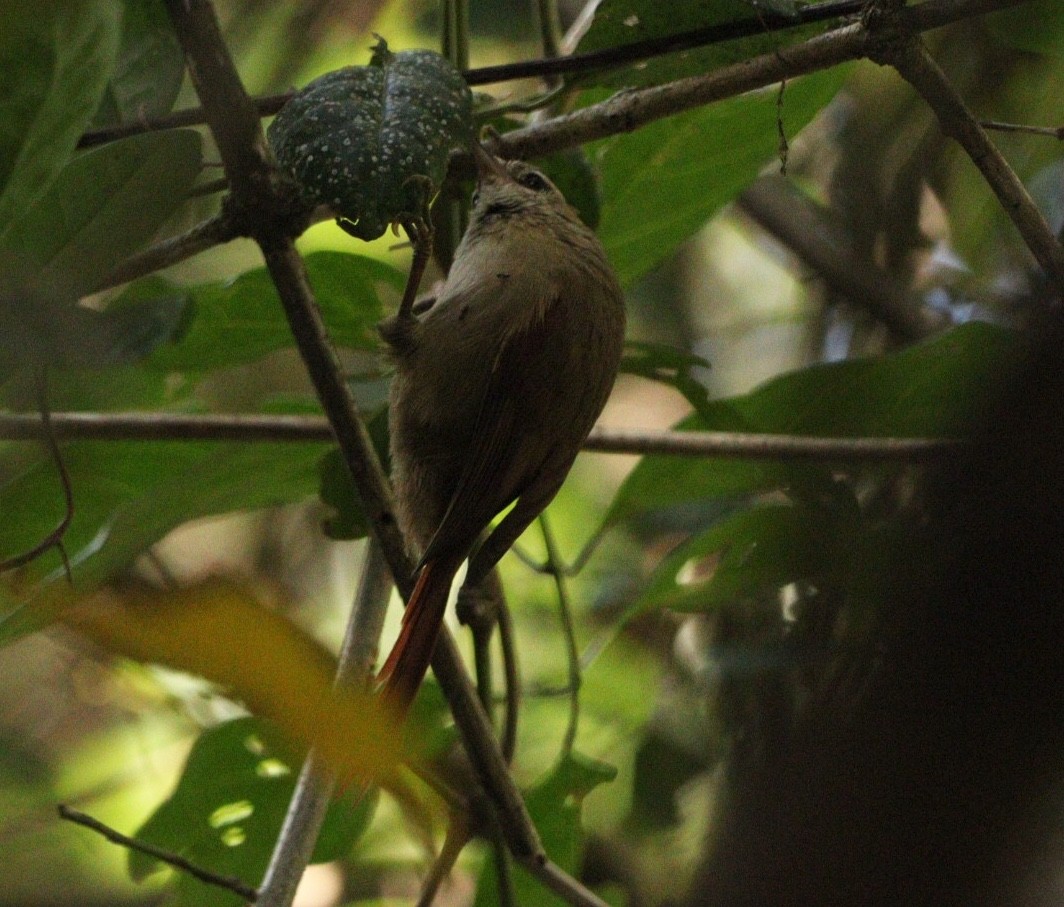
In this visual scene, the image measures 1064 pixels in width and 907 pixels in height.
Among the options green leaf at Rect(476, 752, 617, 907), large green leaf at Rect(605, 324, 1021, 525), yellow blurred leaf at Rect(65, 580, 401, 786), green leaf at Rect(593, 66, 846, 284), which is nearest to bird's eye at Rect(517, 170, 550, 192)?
green leaf at Rect(593, 66, 846, 284)

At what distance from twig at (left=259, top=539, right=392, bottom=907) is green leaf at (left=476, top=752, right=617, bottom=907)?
0.57 meters

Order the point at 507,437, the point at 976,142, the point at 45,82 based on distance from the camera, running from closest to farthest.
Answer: the point at 45,82 → the point at 976,142 → the point at 507,437

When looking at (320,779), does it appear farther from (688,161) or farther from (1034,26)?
(1034,26)

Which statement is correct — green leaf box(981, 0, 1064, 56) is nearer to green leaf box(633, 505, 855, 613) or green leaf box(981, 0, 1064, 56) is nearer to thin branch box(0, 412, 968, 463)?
thin branch box(0, 412, 968, 463)

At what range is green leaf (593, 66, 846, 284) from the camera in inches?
90.0

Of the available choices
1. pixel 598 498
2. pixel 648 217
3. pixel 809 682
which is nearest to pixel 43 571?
pixel 648 217

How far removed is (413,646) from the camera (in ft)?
6.46

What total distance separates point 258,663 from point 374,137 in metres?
0.65

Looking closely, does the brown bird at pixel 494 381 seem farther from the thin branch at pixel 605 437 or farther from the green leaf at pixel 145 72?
the green leaf at pixel 145 72

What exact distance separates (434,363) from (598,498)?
2274mm

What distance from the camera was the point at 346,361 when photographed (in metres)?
3.73

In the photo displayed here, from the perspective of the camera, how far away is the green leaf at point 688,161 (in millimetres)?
2285

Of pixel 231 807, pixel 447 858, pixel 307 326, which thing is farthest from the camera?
pixel 231 807

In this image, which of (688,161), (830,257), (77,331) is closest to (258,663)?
(77,331)
